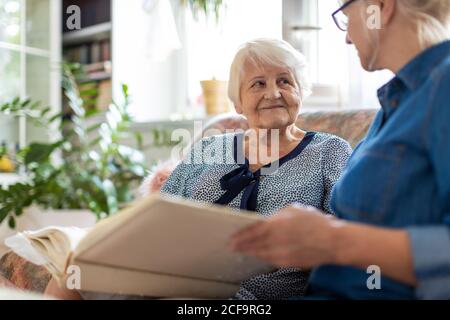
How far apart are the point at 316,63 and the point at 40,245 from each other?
2.17m

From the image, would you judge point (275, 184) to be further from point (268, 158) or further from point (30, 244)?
point (30, 244)

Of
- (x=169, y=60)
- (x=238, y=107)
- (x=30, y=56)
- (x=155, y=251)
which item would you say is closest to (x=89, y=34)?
(x=30, y=56)

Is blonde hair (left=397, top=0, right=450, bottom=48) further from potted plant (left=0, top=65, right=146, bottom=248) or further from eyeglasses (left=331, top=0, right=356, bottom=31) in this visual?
potted plant (left=0, top=65, right=146, bottom=248)

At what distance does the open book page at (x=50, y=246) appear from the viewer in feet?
3.17

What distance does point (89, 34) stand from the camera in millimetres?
3912

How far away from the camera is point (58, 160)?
3.89 metres

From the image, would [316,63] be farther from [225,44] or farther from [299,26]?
[225,44]

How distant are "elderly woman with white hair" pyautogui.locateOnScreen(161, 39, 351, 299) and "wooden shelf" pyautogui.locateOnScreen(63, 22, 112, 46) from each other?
2.50 m

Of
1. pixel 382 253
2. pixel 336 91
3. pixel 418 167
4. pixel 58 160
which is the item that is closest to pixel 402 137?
pixel 418 167

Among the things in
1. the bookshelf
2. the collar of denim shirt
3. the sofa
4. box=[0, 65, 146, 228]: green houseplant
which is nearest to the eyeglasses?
the collar of denim shirt

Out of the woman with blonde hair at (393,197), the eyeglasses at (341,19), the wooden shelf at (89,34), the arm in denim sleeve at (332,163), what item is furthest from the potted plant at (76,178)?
the woman with blonde hair at (393,197)

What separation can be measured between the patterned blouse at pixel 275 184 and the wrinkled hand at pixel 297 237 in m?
0.54

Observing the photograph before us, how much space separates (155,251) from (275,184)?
1.92 feet

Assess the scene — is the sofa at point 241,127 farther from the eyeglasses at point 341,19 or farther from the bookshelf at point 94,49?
the bookshelf at point 94,49
